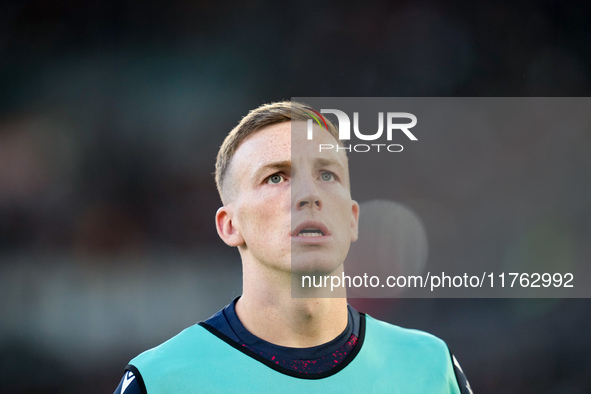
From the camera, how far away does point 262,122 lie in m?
1.71

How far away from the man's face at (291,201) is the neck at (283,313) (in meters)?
0.06

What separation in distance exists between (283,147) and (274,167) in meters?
0.07

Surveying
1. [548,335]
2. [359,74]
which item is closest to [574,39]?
[359,74]

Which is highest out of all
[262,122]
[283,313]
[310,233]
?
[262,122]

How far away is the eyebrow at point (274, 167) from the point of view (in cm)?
159

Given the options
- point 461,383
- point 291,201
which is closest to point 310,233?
point 291,201

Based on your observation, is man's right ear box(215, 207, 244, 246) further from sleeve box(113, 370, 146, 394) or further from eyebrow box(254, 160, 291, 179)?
sleeve box(113, 370, 146, 394)

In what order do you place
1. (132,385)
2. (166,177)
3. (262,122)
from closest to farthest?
1. (132,385)
2. (262,122)
3. (166,177)

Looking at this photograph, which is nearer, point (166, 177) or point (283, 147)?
point (283, 147)

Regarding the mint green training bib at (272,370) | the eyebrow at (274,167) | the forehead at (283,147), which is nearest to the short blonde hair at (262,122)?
the forehead at (283,147)

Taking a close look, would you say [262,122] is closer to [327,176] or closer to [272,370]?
[327,176]

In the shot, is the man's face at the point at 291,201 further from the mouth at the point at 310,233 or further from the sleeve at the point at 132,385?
the sleeve at the point at 132,385

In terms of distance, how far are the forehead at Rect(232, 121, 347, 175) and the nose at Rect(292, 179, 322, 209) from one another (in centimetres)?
7

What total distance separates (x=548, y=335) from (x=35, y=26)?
443 centimetres
